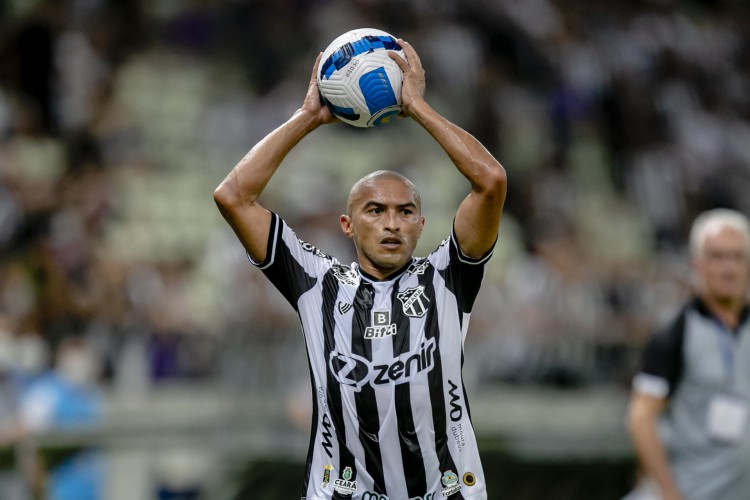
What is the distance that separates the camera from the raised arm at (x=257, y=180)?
15.8 ft

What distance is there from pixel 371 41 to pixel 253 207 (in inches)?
31.6

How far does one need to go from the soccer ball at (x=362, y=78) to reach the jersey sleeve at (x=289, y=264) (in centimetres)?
53

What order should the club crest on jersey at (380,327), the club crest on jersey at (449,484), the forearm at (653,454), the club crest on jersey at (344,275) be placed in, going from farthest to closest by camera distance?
1. the forearm at (653,454)
2. the club crest on jersey at (344,275)
3. the club crest on jersey at (380,327)
4. the club crest on jersey at (449,484)

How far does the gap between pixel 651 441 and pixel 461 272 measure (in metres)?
2.22

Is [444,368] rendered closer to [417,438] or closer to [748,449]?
[417,438]

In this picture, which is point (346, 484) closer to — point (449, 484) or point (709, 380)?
point (449, 484)

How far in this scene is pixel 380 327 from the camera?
4.75 m

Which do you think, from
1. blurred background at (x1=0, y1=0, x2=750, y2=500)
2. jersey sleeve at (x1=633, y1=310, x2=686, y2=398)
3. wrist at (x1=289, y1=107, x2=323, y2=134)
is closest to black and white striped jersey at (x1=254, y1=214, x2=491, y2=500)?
wrist at (x1=289, y1=107, x2=323, y2=134)

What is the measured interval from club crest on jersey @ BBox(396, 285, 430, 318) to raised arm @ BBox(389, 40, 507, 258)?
0.24 metres

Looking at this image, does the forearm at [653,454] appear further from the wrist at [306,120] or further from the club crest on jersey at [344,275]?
the wrist at [306,120]

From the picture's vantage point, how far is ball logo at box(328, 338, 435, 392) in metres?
4.65

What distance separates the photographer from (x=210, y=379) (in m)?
10.7

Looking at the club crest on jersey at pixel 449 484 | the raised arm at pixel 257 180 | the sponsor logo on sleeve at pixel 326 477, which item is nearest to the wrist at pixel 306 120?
the raised arm at pixel 257 180

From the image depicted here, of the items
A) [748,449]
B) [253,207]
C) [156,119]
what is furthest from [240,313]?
[253,207]
